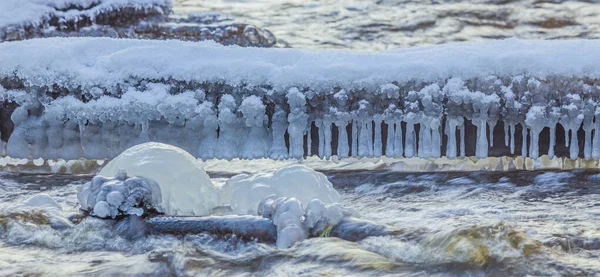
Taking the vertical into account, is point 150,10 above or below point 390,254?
above

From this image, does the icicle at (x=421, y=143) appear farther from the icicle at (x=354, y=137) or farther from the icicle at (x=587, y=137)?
the icicle at (x=587, y=137)

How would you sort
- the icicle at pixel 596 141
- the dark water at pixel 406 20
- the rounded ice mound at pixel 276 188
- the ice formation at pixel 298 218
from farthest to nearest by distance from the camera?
1. the dark water at pixel 406 20
2. the icicle at pixel 596 141
3. the rounded ice mound at pixel 276 188
4. the ice formation at pixel 298 218

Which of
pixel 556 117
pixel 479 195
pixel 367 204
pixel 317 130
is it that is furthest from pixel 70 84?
pixel 556 117

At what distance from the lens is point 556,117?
9.47ft

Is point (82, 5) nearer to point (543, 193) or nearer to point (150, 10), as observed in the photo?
point (150, 10)

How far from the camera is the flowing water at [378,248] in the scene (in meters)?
1.87

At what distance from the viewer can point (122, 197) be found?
223cm

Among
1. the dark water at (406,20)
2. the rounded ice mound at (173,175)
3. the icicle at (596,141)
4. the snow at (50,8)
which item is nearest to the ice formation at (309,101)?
the icicle at (596,141)

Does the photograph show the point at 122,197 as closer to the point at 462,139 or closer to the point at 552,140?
the point at 462,139

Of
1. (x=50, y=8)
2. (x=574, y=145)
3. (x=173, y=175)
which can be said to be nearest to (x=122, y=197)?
(x=173, y=175)

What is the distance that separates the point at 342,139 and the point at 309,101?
0.17 m

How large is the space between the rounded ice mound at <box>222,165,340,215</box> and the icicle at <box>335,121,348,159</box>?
502 millimetres

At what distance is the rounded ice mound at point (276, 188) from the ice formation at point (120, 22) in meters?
3.23

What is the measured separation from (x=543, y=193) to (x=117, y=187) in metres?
1.29
